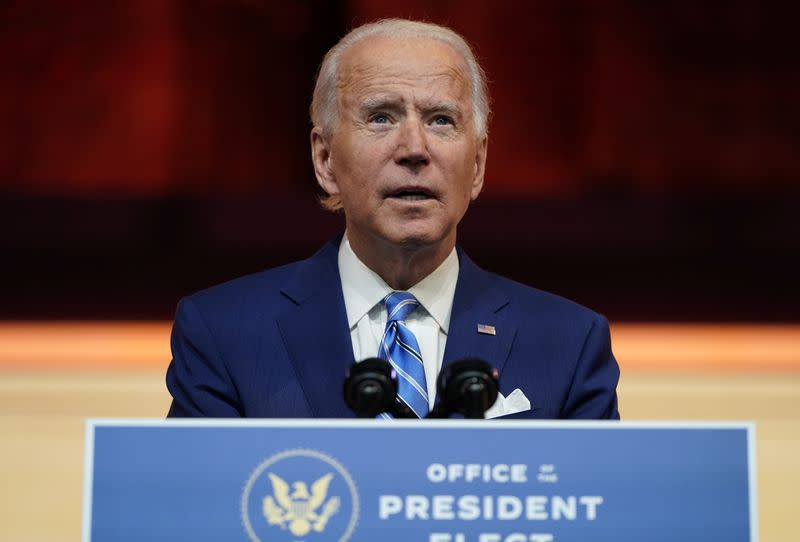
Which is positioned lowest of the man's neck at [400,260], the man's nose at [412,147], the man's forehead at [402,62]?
the man's neck at [400,260]

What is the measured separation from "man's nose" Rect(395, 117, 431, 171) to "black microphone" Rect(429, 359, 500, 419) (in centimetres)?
45

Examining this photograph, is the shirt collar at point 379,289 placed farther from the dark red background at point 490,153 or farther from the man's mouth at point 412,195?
the dark red background at point 490,153

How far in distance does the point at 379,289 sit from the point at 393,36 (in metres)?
0.34

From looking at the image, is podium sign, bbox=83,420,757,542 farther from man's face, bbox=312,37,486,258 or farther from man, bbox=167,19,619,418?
man's face, bbox=312,37,486,258

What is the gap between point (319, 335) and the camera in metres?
1.42

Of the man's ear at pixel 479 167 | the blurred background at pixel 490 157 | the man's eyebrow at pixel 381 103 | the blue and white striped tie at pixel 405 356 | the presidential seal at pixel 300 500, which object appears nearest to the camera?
the presidential seal at pixel 300 500

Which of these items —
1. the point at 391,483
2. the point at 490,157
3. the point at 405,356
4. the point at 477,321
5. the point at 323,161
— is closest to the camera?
the point at 391,483

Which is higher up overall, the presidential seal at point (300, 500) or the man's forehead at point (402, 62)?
A: the man's forehead at point (402, 62)

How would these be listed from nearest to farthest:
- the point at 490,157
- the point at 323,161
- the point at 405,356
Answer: the point at 405,356
the point at 323,161
the point at 490,157

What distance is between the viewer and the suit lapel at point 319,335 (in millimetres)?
1362

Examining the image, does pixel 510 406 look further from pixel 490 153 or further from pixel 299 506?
pixel 490 153

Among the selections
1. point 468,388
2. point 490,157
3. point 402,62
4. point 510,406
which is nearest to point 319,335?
point 510,406

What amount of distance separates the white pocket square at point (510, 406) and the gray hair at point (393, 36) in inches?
14.8

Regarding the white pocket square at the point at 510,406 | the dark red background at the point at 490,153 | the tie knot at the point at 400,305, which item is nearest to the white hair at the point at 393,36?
the tie knot at the point at 400,305
